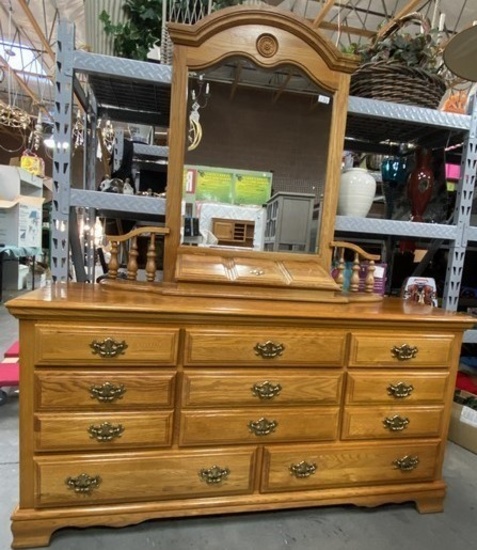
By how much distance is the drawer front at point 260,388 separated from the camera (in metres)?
1.17

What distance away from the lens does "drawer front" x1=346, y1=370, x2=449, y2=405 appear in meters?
1.29

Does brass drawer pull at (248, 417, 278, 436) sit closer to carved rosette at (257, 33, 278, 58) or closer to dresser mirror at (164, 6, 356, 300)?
dresser mirror at (164, 6, 356, 300)

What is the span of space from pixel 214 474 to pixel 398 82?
1.75 meters

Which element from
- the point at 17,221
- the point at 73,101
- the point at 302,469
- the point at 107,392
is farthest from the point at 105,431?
the point at 17,221

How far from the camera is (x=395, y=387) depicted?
1.32m

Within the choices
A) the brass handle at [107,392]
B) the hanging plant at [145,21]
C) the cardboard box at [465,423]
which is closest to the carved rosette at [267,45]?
the hanging plant at [145,21]

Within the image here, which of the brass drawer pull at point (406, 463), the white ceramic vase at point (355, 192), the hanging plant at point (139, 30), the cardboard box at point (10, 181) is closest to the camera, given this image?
the brass drawer pull at point (406, 463)

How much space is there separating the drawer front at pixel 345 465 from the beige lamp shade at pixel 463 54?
51.0 inches

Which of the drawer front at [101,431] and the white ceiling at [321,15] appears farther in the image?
the white ceiling at [321,15]

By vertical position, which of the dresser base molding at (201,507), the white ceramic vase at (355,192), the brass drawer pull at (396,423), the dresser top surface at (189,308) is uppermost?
the white ceramic vase at (355,192)

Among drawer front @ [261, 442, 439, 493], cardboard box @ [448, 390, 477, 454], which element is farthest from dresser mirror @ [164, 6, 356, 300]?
cardboard box @ [448, 390, 477, 454]

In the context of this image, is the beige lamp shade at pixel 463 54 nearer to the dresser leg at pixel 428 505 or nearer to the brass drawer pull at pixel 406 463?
the brass drawer pull at pixel 406 463

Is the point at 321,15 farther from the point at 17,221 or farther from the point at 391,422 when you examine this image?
the point at 17,221

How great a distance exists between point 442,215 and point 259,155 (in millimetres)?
982
